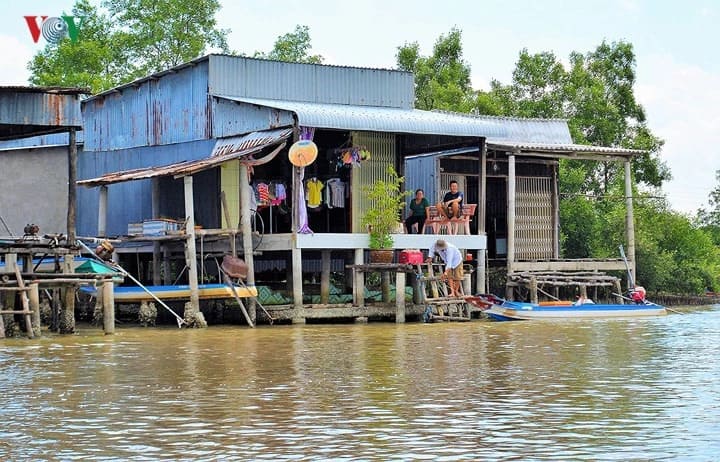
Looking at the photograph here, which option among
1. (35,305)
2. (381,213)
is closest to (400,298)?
(381,213)

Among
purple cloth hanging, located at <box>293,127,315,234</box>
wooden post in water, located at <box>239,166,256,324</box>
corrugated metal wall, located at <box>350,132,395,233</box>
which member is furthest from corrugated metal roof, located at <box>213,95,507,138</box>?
wooden post in water, located at <box>239,166,256,324</box>

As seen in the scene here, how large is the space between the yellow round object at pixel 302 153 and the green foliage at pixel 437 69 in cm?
1590

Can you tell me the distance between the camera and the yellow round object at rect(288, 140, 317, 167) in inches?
905

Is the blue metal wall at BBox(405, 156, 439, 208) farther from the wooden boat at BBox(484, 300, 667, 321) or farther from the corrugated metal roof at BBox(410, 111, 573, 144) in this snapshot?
the wooden boat at BBox(484, 300, 667, 321)

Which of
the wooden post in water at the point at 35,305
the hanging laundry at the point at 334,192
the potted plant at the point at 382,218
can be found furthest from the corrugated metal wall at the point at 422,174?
the wooden post in water at the point at 35,305

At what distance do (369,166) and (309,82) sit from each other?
113 inches

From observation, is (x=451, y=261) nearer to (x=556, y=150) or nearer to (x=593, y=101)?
(x=556, y=150)

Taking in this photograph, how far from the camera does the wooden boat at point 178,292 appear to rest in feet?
74.9

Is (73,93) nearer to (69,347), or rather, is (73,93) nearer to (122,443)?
(69,347)

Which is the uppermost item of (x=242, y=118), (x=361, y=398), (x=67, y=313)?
(x=242, y=118)

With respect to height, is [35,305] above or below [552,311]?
above

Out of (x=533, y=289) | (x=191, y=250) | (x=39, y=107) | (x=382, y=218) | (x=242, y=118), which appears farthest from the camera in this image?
(x=533, y=289)

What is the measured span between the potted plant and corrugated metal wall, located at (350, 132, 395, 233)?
16cm

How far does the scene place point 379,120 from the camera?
962 inches
